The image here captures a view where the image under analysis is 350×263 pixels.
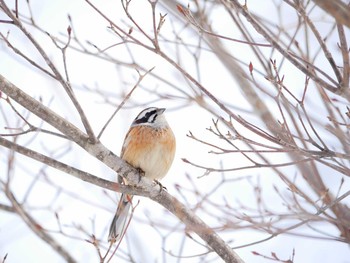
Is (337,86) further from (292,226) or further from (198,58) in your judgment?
(198,58)

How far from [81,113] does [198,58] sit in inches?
69.4

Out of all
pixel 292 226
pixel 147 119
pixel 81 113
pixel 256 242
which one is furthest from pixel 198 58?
pixel 292 226

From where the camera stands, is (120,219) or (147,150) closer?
(147,150)

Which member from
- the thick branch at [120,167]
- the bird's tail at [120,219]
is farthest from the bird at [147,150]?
the thick branch at [120,167]

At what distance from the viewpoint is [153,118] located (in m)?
6.15

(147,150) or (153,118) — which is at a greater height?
(153,118)

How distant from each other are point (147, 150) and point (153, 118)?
0.58 m

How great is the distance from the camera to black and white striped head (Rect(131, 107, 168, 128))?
20.0ft

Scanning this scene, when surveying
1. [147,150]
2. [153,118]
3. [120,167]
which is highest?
[153,118]

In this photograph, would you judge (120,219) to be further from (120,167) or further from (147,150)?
(120,167)

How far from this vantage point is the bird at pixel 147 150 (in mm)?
5613

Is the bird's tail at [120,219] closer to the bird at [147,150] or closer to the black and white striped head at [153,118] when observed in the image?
the bird at [147,150]

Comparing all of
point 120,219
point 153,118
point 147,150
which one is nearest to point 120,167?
point 147,150

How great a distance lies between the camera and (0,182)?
571 cm
